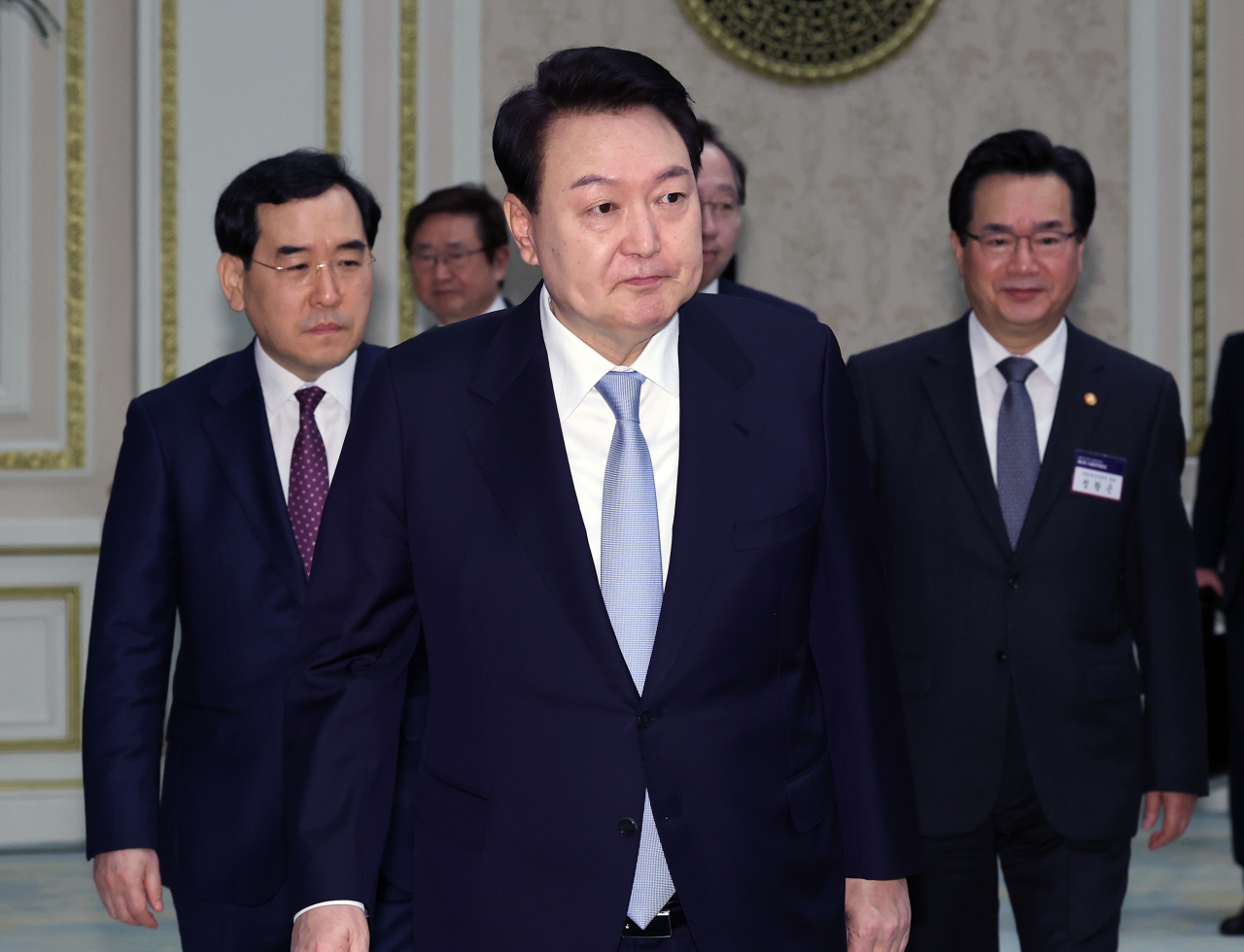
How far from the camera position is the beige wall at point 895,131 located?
580 cm

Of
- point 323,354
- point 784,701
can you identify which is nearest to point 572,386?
point 784,701

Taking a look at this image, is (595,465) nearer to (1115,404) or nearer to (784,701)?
(784,701)

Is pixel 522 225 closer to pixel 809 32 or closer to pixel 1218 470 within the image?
pixel 1218 470

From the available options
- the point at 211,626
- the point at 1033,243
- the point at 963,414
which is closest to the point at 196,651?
the point at 211,626

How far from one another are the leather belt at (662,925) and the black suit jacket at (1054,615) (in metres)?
1.13

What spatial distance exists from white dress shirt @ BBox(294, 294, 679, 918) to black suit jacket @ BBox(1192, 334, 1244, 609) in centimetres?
309

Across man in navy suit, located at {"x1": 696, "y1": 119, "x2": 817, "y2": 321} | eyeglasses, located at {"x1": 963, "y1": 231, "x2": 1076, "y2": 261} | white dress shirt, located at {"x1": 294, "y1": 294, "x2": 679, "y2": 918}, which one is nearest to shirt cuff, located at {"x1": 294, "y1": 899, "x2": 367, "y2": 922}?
white dress shirt, located at {"x1": 294, "y1": 294, "x2": 679, "y2": 918}

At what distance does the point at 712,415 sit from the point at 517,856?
0.52 m

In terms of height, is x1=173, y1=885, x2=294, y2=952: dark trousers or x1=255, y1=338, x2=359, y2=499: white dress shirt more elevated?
x1=255, y1=338, x2=359, y2=499: white dress shirt

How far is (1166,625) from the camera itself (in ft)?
8.73

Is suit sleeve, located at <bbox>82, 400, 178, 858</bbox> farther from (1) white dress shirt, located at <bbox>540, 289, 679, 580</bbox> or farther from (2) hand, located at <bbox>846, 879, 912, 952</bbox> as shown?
(2) hand, located at <bbox>846, 879, 912, 952</bbox>

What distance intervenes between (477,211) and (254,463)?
228 cm

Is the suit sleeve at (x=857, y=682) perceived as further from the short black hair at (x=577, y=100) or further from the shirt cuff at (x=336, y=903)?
the shirt cuff at (x=336, y=903)

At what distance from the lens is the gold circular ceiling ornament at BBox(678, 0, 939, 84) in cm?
572
